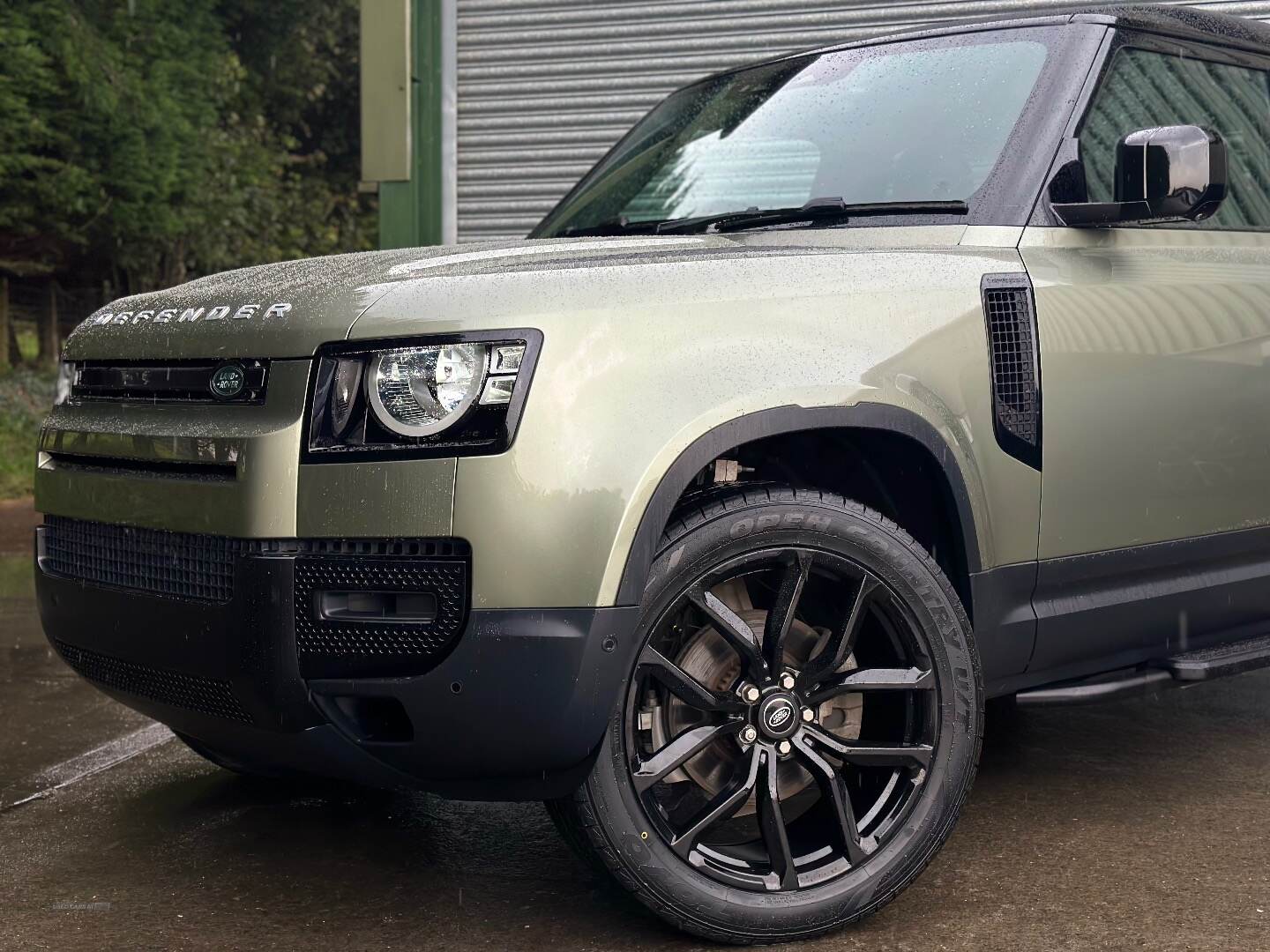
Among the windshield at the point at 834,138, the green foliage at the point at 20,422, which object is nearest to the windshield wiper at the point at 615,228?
the windshield at the point at 834,138

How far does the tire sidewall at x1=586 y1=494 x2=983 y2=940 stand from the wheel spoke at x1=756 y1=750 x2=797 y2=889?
34 millimetres

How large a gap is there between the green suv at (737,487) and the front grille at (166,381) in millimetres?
10

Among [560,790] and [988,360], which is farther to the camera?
[988,360]

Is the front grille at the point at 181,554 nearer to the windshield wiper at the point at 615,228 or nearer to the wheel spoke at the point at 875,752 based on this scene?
the wheel spoke at the point at 875,752

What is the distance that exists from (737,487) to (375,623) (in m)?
0.74

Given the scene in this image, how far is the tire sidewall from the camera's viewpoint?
2721mm

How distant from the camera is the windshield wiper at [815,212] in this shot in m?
3.43

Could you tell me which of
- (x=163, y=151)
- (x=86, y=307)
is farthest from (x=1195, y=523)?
(x=86, y=307)

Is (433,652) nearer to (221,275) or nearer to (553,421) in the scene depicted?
(553,421)

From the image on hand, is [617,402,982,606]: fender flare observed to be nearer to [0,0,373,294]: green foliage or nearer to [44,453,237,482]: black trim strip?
[44,453,237,482]: black trim strip

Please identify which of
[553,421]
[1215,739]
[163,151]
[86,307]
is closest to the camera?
[553,421]

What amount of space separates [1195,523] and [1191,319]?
0.47 meters

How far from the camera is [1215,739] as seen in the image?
4453mm

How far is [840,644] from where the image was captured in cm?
292
